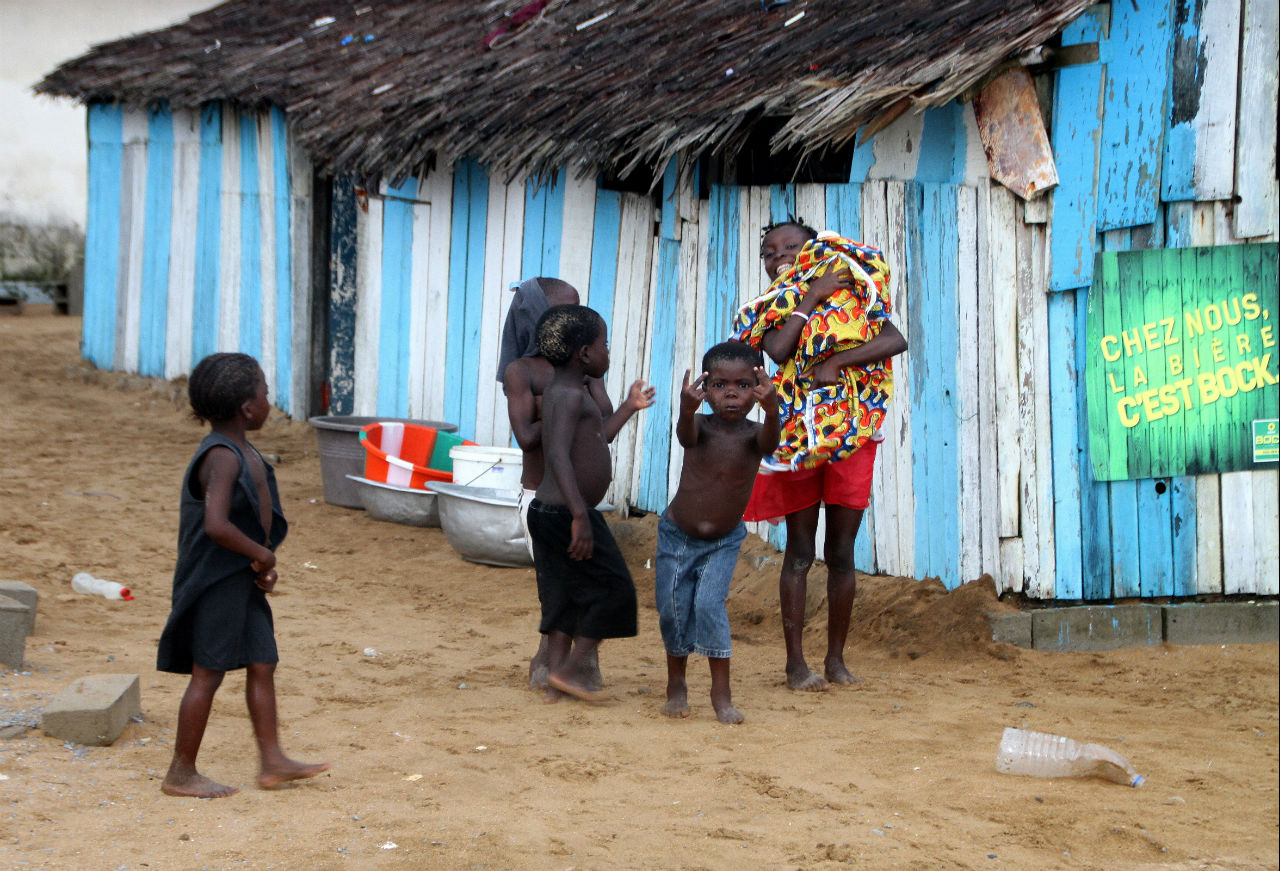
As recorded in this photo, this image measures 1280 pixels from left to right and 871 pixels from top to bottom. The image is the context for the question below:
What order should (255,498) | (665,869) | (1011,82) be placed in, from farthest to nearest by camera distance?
(1011,82) < (255,498) < (665,869)

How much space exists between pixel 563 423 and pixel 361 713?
1240mm

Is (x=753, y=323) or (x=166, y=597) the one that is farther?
(x=166, y=597)

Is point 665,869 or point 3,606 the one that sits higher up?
point 3,606

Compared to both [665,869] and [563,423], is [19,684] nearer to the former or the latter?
[563,423]

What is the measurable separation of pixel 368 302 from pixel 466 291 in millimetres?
1278

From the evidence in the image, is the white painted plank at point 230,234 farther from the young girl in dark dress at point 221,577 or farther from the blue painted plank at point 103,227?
the young girl in dark dress at point 221,577

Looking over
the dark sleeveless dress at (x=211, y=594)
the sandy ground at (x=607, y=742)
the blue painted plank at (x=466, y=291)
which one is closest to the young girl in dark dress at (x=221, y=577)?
the dark sleeveless dress at (x=211, y=594)

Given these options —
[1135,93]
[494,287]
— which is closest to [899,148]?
[1135,93]

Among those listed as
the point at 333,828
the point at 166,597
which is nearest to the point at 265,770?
the point at 333,828

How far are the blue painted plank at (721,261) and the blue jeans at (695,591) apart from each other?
92.7 inches

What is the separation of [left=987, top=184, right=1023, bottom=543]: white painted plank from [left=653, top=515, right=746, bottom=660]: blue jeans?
168cm

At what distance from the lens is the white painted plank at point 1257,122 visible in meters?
5.55

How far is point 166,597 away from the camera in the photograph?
6.38 meters

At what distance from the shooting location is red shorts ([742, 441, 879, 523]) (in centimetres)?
492
